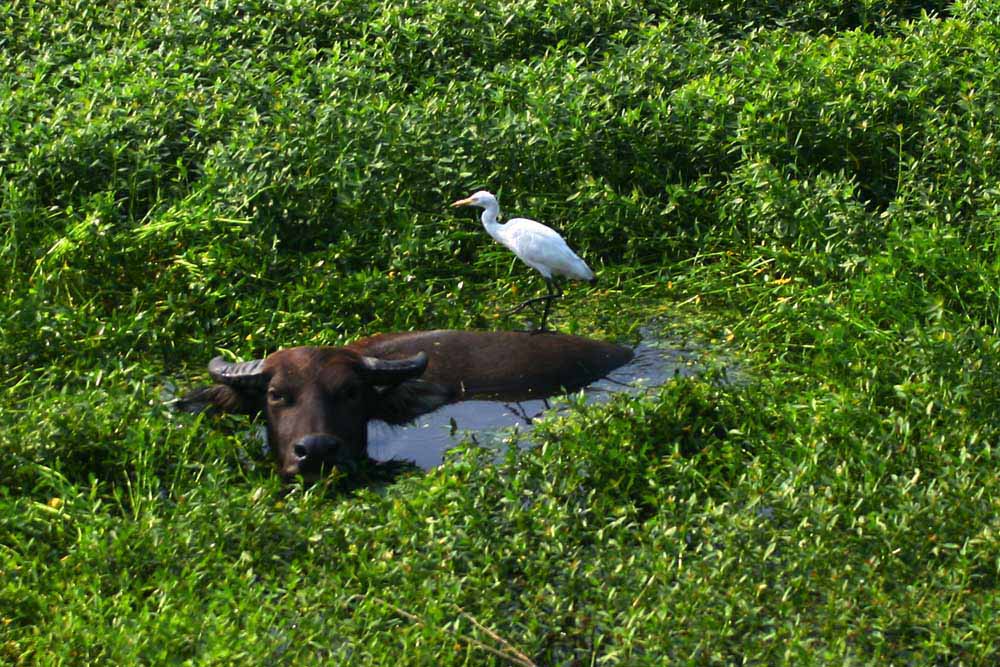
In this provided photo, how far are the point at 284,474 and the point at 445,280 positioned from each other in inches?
79.5

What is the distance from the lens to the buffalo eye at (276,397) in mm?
6586

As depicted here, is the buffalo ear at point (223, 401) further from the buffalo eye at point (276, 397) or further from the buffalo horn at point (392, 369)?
the buffalo horn at point (392, 369)

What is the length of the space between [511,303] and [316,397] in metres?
1.74

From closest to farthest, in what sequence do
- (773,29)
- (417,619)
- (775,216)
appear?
(417,619)
(775,216)
(773,29)

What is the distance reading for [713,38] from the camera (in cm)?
992

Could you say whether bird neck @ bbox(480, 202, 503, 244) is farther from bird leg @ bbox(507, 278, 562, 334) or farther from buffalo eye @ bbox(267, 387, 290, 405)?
buffalo eye @ bbox(267, 387, 290, 405)

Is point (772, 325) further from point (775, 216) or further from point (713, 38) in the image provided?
point (713, 38)

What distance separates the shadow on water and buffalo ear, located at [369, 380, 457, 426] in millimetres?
37

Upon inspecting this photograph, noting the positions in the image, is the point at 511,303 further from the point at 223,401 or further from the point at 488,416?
the point at 223,401

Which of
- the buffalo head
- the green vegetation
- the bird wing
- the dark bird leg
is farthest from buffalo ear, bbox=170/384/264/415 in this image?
the bird wing

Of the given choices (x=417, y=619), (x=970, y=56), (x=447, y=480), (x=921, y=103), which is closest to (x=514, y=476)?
(x=447, y=480)

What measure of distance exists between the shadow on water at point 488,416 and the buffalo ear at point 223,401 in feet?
1.70

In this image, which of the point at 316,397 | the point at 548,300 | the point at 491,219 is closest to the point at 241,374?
the point at 316,397

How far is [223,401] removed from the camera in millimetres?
6820
